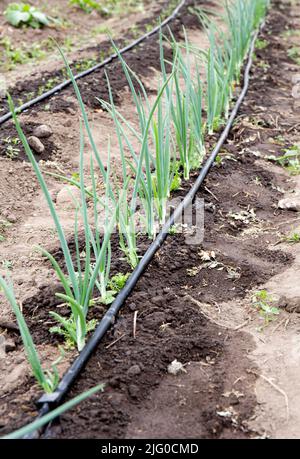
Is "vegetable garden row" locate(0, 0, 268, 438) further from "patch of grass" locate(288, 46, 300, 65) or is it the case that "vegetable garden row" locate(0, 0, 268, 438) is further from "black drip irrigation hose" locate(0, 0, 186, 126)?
"patch of grass" locate(288, 46, 300, 65)

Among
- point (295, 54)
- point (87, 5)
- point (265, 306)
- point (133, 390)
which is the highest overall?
point (133, 390)

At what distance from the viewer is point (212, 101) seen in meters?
3.29

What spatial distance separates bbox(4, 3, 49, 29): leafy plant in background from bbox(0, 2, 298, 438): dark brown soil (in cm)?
411

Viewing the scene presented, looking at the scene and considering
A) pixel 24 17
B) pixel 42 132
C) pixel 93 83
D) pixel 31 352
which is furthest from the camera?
pixel 24 17

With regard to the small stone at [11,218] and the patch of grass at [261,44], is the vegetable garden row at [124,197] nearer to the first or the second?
the small stone at [11,218]

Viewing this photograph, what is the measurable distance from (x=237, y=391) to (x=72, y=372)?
18.6 inches

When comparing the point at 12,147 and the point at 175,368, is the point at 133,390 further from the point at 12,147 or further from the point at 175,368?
the point at 12,147

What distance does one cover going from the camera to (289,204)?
2.67m

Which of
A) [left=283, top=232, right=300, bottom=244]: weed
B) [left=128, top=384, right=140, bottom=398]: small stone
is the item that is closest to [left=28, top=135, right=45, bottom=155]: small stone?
[left=283, top=232, right=300, bottom=244]: weed

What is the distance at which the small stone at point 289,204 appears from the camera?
8.72ft

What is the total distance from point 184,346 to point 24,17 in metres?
5.23

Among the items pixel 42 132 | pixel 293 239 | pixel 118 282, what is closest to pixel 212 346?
pixel 118 282

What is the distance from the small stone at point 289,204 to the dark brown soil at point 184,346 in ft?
0.13

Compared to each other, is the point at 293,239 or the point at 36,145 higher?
the point at 36,145
